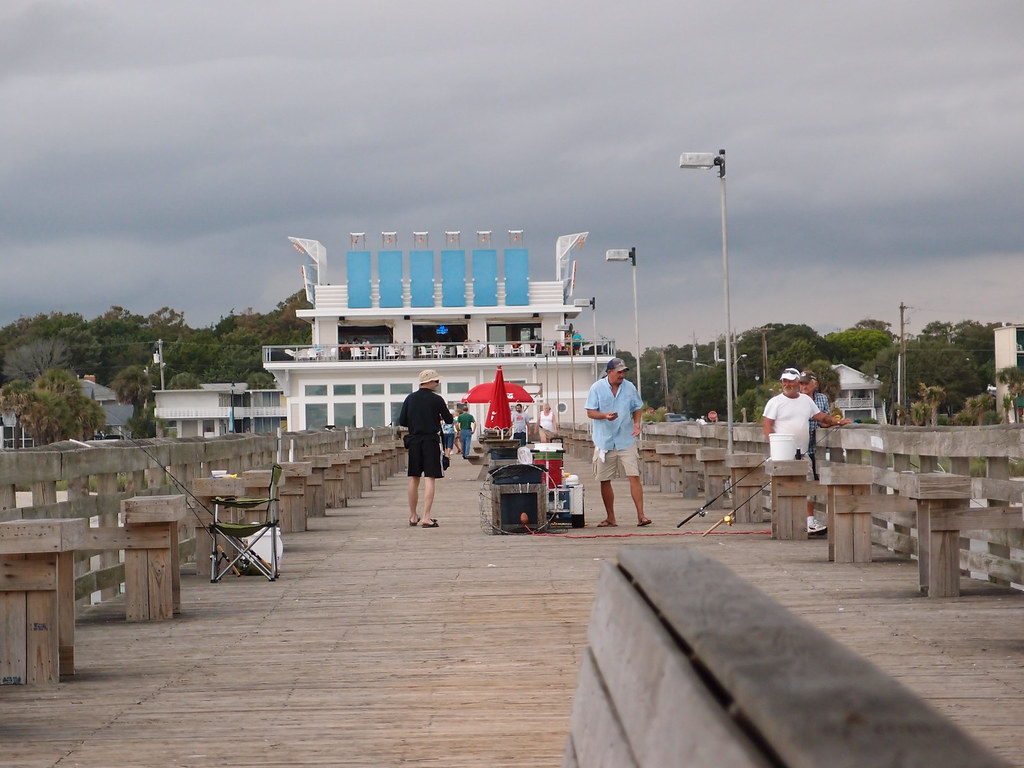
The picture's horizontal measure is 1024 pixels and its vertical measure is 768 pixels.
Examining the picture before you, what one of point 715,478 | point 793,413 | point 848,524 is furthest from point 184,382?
point 848,524

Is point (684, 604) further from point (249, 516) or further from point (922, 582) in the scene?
point (249, 516)

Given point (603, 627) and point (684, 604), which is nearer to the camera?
point (684, 604)

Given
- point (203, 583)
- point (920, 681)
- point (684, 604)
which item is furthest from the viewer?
point (203, 583)

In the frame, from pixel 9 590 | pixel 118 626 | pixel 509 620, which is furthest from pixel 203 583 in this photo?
pixel 9 590

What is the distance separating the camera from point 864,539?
10742 millimetres

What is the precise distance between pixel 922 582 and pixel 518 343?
7519 centimetres

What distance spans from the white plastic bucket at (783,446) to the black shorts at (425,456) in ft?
13.6

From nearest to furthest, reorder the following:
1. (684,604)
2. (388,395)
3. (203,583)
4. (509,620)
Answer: (684,604)
(509,620)
(203,583)
(388,395)

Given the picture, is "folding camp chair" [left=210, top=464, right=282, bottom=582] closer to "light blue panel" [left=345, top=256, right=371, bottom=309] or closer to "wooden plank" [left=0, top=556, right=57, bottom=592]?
"wooden plank" [left=0, top=556, right=57, bottom=592]

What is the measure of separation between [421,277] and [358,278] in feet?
14.4

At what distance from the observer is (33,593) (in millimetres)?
6117

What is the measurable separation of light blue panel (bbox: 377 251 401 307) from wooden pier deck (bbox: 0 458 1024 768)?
255ft

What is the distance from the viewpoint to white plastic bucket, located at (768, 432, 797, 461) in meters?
13.1

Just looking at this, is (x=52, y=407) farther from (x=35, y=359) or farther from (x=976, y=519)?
(x=976, y=519)
